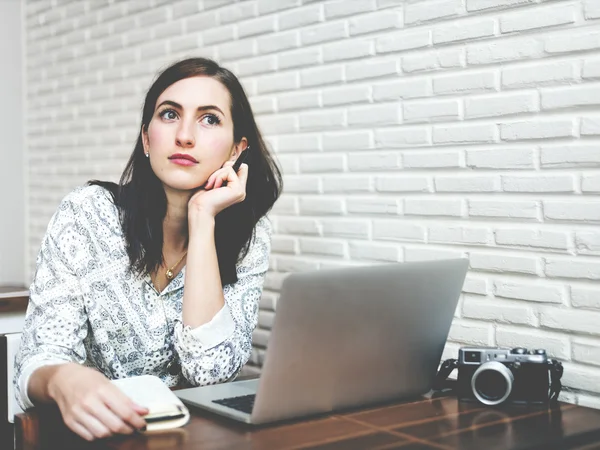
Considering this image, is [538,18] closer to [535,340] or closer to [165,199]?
[535,340]

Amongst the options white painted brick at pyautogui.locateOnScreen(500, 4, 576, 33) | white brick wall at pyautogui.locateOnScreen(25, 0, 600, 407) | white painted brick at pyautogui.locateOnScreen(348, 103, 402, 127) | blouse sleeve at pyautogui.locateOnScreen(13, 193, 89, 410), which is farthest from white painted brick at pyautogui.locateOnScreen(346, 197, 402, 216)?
blouse sleeve at pyautogui.locateOnScreen(13, 193, 89, 410)

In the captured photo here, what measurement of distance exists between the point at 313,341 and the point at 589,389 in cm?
85

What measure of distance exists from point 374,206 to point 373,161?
14 centimetres

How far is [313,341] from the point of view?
4.92 ft

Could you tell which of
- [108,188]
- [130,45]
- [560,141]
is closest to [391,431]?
[560,141]

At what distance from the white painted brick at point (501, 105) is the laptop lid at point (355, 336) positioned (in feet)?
1.74

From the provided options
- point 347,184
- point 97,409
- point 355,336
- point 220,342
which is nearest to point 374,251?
point 347,184

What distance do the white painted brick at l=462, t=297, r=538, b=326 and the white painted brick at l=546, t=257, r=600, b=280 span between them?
0.13 meters

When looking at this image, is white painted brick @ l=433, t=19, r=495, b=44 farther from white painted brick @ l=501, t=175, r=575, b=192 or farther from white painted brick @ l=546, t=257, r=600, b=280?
white painted brick @ l=546, t=257, r=600, b=280

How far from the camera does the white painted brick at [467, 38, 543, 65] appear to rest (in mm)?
2021

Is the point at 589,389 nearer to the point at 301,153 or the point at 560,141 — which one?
the point at 560,141

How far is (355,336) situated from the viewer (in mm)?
1567

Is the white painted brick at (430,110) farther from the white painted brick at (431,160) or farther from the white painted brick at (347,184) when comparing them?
the white painted brick at (347,184)

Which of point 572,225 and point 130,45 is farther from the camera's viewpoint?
point 130,45
